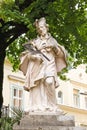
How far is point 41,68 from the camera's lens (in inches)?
354

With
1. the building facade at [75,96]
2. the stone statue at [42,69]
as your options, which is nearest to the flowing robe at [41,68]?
the stone statue at [42,69]

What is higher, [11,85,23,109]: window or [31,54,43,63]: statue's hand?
[11,85,23,109]: window

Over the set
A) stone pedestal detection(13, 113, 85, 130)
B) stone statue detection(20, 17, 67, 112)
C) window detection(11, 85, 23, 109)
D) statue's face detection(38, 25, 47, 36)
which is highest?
window detection(11, 85, 23, 109)

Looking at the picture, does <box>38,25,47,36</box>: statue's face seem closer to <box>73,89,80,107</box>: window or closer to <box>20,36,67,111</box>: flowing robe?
<box>20,36,67,111</box>: flowing robe

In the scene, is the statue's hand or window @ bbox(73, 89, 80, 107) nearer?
the statue's hand

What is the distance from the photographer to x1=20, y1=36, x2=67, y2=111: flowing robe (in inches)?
350

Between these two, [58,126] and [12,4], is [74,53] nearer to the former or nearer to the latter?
[12,4]

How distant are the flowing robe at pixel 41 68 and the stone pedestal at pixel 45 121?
0.24m

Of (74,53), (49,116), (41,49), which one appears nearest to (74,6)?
(74,53)

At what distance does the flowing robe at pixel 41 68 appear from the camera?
29.1 ft

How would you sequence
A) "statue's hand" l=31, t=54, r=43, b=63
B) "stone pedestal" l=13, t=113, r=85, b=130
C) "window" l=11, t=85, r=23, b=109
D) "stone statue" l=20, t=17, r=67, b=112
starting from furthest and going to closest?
1. "window" l=11, t=85, r=23, b=109
2. "statue's hand" l=31, t=54, r=43, b=63
3. "stone statue" l=20, t=17, r=67, b=112
4. "stone pedestal" l=13, t=113, r=85, b=130

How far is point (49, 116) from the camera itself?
8.55m

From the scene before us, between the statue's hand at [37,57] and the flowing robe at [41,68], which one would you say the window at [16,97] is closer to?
the flowing robe at [41,68]

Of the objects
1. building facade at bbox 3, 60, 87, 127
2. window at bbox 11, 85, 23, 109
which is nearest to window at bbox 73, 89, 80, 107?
building facade at bbox 3, 60, 87, 127
